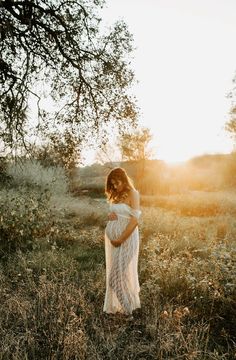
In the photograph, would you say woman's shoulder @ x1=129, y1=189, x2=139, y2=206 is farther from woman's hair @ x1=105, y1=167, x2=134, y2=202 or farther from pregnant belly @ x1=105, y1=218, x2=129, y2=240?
pregnant belly @ x1=105, y1=218, x2=129, y2=240

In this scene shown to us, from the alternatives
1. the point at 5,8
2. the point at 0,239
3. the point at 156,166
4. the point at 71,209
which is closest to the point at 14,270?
the point at 0,239

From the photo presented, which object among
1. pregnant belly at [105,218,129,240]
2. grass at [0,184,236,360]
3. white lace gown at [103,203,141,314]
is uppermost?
pregnant belly at [105,218,129,240]

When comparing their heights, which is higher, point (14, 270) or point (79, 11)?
point (79, 11)

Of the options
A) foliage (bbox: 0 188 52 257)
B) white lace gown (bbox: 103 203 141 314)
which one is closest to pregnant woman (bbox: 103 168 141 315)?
white lace gown (bbox: 103 203 141 314)

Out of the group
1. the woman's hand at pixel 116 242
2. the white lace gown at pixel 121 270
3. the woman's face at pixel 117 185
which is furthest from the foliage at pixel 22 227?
the woman's face at pixel 117 185

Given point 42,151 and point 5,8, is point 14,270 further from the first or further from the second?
point 5,8

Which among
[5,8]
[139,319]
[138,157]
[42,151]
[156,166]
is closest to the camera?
[139,319]

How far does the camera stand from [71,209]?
22.3 m

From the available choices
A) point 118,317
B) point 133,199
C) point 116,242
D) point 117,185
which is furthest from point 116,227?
point 118,317

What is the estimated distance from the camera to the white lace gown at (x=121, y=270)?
6086mm

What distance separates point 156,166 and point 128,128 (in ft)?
151

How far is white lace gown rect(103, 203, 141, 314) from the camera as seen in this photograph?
6.09 metres

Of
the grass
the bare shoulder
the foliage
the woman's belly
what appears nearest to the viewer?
the grass

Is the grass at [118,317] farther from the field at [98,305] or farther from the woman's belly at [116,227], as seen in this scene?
the woman's belly at [116,227]
